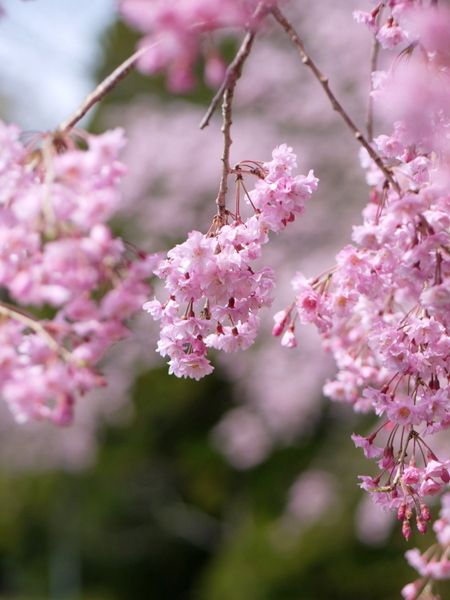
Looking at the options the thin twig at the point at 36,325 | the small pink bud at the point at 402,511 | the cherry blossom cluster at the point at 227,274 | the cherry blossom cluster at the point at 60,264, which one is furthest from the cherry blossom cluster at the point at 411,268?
the thin twig at the point at 36,325

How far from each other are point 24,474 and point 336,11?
7807 millimetres

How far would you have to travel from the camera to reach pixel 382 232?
46.8 inches

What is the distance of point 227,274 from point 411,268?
1.16ft

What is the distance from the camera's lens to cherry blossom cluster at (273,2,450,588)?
1.15 metres

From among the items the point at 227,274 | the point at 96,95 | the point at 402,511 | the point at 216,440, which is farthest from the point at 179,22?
the point at 216,440

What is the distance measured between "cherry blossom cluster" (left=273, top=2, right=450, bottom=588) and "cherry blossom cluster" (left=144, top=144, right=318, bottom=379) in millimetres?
164

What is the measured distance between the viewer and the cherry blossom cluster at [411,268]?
1.15 m

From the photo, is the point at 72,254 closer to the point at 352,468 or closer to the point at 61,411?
the point at 61,411

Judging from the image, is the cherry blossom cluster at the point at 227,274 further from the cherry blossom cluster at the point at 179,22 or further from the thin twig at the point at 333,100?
the cherry blossom cluster at the point at 179,22

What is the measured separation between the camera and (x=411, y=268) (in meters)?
1.17

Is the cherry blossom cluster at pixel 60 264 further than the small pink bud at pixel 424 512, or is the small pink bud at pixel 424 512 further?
the small pink bud at pixel 424 512

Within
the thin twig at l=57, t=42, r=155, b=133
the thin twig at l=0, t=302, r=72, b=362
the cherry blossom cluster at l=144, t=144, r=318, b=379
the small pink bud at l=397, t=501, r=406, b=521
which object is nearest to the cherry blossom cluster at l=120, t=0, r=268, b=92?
the thin twig at l=57, t=42, r=155, b=133

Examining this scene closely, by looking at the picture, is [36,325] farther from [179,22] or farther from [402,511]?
[402,511]

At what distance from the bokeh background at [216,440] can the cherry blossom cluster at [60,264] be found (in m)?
4.14
